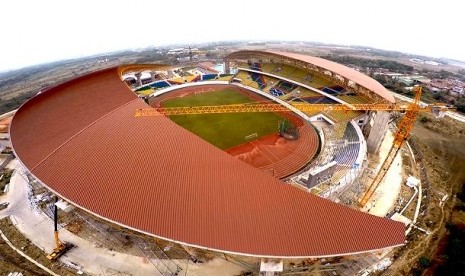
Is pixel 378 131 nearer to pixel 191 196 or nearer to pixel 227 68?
pixel 191 196

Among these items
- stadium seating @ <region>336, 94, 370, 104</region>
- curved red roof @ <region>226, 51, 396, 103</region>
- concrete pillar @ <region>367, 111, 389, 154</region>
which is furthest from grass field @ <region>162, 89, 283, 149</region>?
concrete pillar @ <region>367, 111, 389, 154</region>

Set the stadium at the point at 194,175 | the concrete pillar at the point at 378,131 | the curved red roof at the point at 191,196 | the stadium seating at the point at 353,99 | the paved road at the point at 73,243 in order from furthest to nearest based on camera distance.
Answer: the stadium seating at the point at 353,99 → the concrete pillar at the point at 378,131 → the paved road at the point at 73,243 → the stadium at the point at 194,175 → the curved red roof at the point at 191,196

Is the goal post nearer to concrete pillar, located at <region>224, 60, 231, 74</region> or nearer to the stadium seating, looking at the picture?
the stadium seating

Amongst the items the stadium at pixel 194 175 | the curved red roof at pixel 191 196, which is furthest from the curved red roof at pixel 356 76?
the curved red roof at pixel 191 196

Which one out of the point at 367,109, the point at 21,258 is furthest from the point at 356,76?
the point at 21,258

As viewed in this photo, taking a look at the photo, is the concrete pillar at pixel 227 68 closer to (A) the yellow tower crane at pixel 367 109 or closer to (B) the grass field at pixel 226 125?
(B) the grass field at pixel 226 125

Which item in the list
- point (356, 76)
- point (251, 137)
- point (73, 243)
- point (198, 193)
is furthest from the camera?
point (356, 76)

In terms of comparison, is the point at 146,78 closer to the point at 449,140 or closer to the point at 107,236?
the point at 107,236
